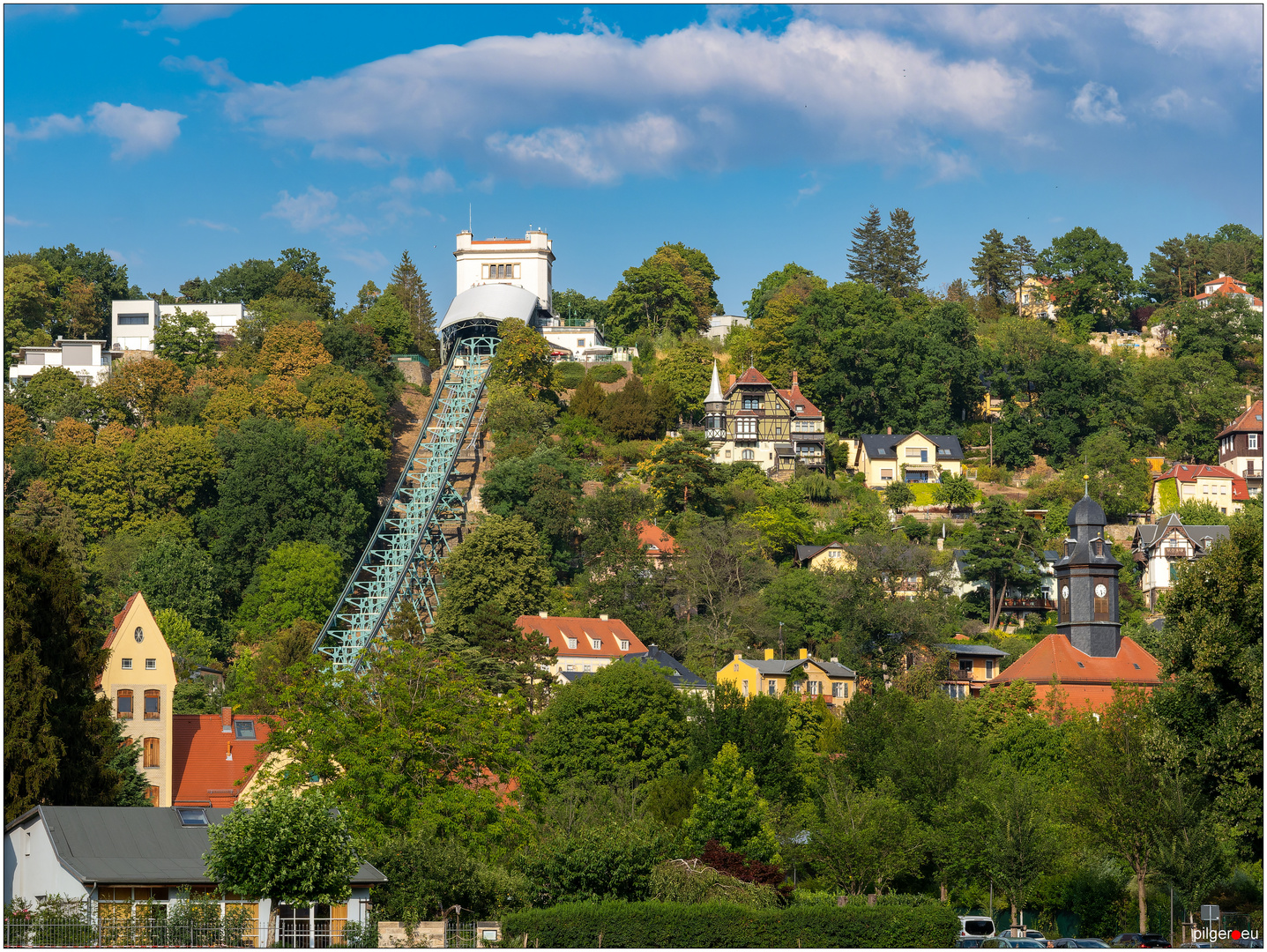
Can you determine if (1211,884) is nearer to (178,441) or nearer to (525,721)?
(525,721)

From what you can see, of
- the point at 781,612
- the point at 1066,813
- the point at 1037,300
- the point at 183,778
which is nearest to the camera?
the point at 1066,813

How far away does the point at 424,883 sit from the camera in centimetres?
4153

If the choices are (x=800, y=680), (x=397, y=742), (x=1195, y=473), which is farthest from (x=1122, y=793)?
(x=1195, y=473)

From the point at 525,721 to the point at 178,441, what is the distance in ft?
146

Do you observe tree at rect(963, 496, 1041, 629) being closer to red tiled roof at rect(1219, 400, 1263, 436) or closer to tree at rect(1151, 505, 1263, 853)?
red tiled roof at rect(1219, 400, 1263, 436)

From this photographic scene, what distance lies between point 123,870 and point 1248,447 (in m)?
98.6

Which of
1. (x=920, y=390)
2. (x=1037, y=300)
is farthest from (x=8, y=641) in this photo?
(x=1037, y=300)

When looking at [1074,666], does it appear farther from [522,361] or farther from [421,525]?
[522,361]

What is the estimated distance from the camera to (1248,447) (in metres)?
118

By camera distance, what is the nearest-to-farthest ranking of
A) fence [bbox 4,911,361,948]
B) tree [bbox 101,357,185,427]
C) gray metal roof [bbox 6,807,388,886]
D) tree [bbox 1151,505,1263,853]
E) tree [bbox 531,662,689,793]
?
1. fence [bbox 4,911,361,948]
2. gray metal roof [bbox 6,807,388,886]
3. tree [bbox 1151,505,1263,853]
4. tree [bbox 531,662,689,793]
5. tree [bbox 101,357,185,427]

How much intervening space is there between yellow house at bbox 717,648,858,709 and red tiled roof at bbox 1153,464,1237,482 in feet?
118

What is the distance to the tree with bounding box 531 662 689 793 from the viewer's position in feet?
226

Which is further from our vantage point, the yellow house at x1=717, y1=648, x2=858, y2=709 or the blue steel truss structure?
the blue steel truss structure

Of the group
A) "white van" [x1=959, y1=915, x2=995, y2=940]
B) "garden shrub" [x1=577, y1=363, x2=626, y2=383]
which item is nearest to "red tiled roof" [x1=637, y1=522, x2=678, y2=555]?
"garden shrub" [x1=577, y1=363, x2=626, y2=383]
